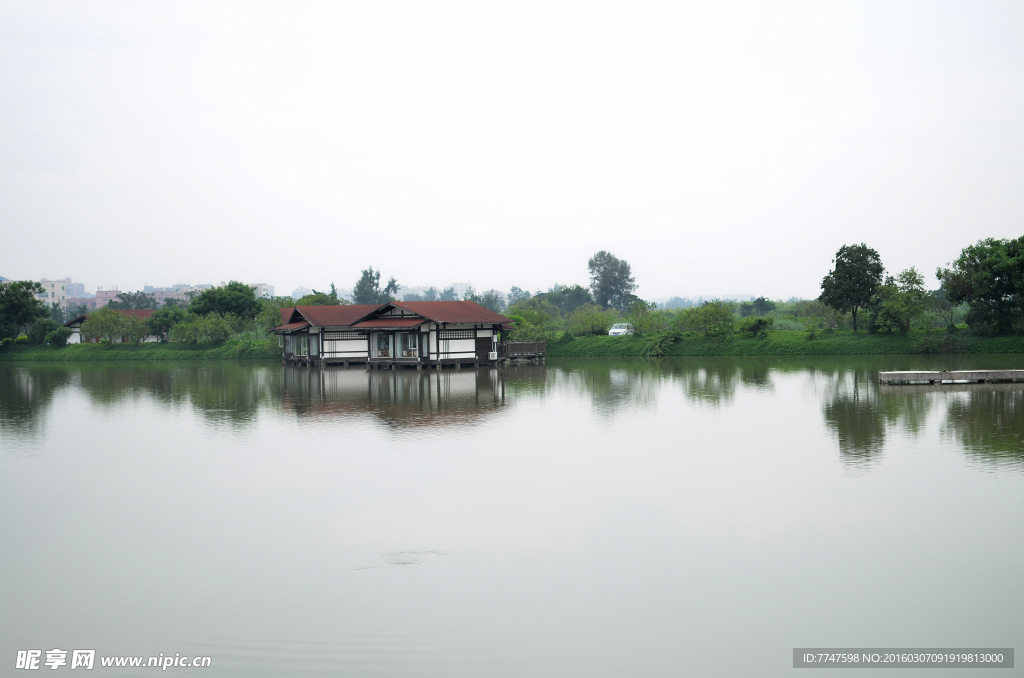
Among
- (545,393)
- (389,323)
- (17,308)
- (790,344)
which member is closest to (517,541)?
(545,393)

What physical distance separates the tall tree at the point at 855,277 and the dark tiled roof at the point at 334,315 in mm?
31363

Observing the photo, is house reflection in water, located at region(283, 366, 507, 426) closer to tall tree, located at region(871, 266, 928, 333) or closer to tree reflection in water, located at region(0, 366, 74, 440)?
tree reflection in water, located at region(0, 366, 74, 440)

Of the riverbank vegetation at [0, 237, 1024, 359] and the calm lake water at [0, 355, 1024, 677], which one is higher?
the riverbank vegetation at [0, 237, 1024, 359]

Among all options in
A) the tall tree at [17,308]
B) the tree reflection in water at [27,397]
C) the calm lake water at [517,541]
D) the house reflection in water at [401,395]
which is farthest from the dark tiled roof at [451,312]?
the tall tree at [17,308]

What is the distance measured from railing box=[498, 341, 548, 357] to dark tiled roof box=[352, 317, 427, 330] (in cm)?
710

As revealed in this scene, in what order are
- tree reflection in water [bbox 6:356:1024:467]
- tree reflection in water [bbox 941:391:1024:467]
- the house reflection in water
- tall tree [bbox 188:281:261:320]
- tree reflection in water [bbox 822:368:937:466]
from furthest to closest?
1. tall tree [bbox 188:281:261:320]
2. the house reflection in water
3. tree reflection in water [bbox 6:356:1024:467]
4. tree reflection in water [bbox 822:368:937:466]
5. tree reflection in water [bbox 941:391:1024:467]

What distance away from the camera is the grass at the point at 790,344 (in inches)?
1993

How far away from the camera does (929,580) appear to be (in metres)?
8.66

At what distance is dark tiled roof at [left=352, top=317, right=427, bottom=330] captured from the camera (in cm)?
4591

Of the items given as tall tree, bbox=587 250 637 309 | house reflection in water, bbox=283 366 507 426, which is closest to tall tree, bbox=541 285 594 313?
tall tree, bbox=587 250 637 309

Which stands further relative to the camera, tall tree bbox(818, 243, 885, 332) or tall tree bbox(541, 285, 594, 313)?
tall tree bbox(541, 285, 594, 313)

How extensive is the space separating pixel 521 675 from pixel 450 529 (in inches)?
165

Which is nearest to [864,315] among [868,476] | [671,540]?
[868,476]

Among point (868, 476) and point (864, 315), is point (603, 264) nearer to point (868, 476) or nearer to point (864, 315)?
point (864, 315)
